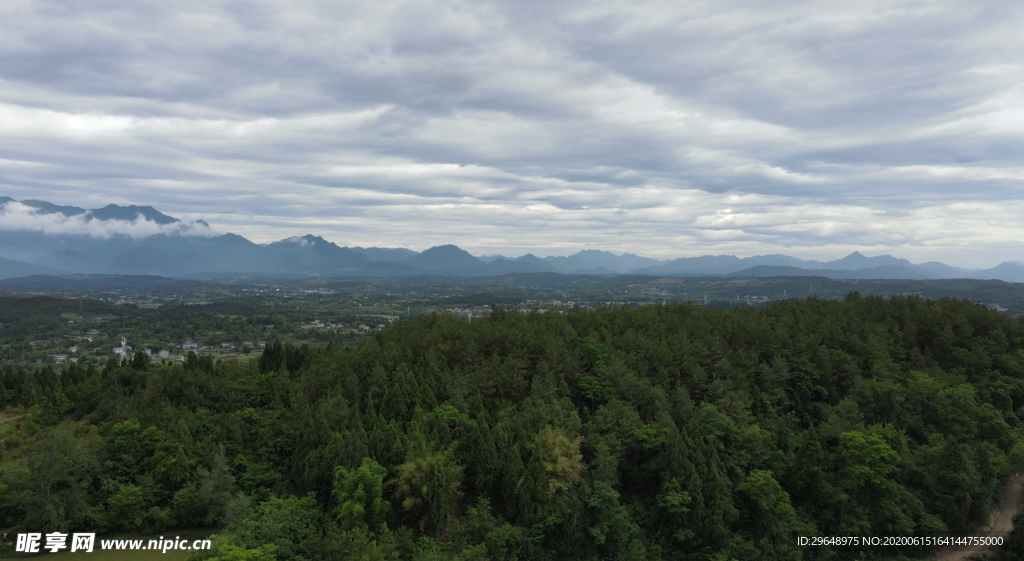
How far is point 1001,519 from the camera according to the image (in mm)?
29547

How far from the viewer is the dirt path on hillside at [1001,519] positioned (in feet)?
90.6

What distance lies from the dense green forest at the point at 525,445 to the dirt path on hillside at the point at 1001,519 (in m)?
0.69

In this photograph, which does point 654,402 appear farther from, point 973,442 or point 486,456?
point 973,442

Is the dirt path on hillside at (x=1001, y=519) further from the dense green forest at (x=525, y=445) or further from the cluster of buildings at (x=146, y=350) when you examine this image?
the cluster of buildings at (x=146, y=350)

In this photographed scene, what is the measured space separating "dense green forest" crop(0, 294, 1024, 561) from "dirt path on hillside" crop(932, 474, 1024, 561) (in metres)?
0.69

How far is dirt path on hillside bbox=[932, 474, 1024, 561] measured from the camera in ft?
90.6

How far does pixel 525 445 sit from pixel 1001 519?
29.0 meters

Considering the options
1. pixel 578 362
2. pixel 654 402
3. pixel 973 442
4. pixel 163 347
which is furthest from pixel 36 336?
pixel 973 442

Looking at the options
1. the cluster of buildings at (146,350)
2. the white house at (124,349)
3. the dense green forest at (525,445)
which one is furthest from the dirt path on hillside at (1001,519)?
the white house at (124,349)

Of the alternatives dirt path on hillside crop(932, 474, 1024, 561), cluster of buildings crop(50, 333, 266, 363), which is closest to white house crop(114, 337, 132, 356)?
cluster of buildings crop(50, 333, 266, 363)

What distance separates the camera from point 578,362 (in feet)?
125

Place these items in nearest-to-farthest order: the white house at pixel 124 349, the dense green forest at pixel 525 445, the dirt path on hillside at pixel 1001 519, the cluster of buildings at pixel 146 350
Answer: the dense green forest at pixel 525 445, the dirt path on hillside at pixel 1001 519, the cluster of buildings at pixel 146 350, the white house at pixel 124 349

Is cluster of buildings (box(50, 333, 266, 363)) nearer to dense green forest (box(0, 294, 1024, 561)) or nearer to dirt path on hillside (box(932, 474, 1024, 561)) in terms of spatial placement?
dense green forest (box(0, 294, 1024, 561))

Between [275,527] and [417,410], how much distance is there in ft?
31.1
